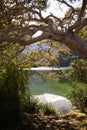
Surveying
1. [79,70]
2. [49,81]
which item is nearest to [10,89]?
[79,70]

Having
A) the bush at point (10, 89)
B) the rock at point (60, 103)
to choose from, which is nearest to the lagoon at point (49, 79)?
the rock at point (60, 103)

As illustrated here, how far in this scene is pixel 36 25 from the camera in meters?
6.91

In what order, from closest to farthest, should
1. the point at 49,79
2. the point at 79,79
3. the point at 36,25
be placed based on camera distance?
the point at 36,25
the point at 79,79
the point at 49,79

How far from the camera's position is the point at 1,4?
7594 millimetres

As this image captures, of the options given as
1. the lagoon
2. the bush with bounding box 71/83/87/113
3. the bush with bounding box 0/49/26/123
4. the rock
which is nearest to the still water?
the lagoon

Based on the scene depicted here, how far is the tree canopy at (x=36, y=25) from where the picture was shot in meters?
6.55

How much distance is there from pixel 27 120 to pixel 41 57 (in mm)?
3527

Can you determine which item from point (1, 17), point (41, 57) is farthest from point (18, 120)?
point (41, 57)

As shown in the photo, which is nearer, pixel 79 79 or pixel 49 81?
pixel 79 79

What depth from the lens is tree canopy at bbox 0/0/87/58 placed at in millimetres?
6551

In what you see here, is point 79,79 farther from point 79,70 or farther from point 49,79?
point 49,79

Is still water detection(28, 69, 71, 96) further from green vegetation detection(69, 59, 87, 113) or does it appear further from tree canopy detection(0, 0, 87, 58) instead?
tree canopy detection(0, 0, 87, 58)

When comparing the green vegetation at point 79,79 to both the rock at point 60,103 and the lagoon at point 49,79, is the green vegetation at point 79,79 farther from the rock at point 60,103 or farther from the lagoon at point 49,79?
the lagoon at point 49,79

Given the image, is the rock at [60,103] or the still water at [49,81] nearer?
the rock at [60,103]
